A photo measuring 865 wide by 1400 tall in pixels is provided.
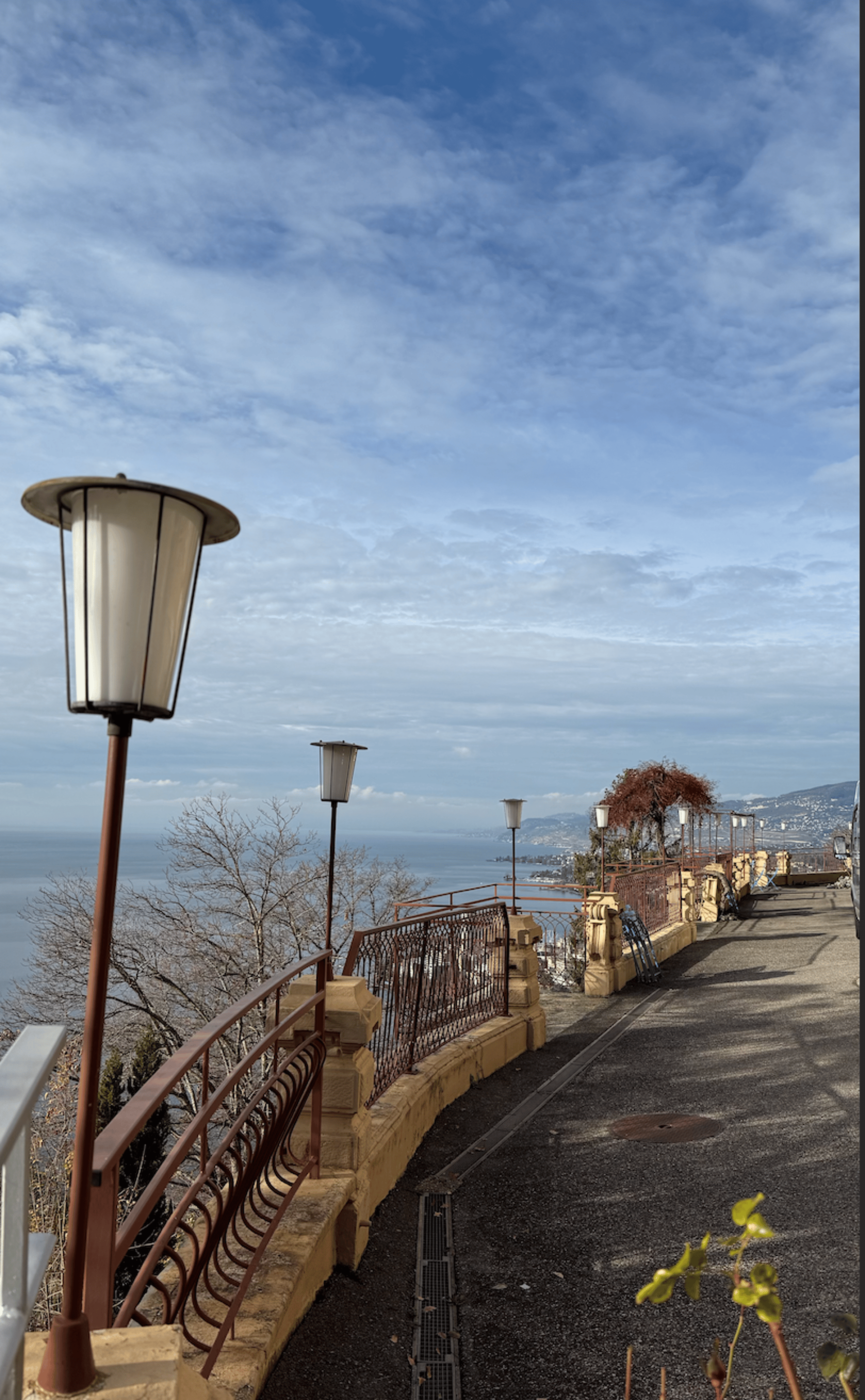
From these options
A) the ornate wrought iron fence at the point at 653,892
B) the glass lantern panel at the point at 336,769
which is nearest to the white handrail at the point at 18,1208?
the glass lantern panel at the point at 336,769

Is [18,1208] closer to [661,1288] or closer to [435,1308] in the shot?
[661,1288]

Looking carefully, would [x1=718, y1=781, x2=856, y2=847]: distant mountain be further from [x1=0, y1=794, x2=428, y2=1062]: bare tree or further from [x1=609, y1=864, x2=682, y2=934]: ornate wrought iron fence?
[x1=0, y1=794, x2=428, y2=1062]: bare tree

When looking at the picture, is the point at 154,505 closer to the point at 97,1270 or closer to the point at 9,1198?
the point at 9,1198

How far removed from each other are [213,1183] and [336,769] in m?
5.94

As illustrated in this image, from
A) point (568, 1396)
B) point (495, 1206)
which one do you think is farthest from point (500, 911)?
point (568, 1396)

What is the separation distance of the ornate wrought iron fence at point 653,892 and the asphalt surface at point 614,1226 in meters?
6.03

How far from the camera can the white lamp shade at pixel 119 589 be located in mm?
2180

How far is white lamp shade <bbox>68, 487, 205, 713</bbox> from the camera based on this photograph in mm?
2180

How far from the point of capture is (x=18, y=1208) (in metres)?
1.60

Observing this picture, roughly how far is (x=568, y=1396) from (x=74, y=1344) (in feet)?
8.93

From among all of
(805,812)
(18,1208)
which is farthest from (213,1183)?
(805,812)

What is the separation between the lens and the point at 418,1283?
471cm

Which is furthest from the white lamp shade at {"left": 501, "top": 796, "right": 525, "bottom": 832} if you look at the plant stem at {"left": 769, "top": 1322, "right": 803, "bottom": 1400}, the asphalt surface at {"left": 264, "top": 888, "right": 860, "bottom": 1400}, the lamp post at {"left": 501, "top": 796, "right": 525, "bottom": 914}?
the plant stem at {"left": 769, "top": 1322, "right": 803, "bottom": 1400}

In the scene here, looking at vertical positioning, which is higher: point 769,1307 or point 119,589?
point 119,589
